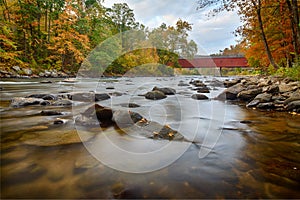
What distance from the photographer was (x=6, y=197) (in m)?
1.30

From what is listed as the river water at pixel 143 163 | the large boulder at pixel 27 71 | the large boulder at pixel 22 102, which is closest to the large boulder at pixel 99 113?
the river water at pixel 143 163

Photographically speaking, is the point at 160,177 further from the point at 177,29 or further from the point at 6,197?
the point at 177,29

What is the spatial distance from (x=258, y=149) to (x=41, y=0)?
23307 mm

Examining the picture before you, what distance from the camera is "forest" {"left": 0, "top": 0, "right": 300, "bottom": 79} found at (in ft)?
31.6

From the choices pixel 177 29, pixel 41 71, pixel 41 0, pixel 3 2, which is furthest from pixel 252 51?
pixel 177 29

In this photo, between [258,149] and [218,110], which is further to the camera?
[218,110]

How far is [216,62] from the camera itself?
1646 inches

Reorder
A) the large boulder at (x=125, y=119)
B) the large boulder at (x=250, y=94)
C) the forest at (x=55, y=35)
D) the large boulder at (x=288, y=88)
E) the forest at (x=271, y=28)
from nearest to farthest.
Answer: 1. the large boulder at (x=125, y=119)
2. the large boulder at (x=288, y=88)
3. the large boulder at (x=250, y=94)
4. the forest at (x=271, y=28)
5. the forest at (x=55, y=35)

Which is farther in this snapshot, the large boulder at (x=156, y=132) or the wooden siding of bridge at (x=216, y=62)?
the wooden siding of bridge at (x=216, y=62)

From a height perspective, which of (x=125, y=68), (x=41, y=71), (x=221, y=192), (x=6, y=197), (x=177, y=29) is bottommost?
(x=221, y=192)

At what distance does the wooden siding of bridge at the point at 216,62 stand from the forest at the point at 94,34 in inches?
358

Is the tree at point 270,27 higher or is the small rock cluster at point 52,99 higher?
the tree at point 270,27

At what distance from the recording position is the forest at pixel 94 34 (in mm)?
9625

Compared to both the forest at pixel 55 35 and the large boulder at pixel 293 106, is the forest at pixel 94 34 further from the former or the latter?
the large boulder at pixel 293 106
